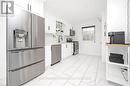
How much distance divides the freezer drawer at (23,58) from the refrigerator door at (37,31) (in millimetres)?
194

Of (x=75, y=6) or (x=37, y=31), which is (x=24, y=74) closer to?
(x=37, y=31)

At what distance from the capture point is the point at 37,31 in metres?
2.57

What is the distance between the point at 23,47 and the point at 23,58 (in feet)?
0.82

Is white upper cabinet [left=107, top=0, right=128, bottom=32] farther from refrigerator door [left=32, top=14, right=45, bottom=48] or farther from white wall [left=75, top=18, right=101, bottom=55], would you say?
white wall [left=75, top=18, right=101, bottom=55]

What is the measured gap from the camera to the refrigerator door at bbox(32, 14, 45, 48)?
2.41m

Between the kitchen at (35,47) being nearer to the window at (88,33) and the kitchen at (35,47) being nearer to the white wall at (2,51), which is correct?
the white wall at (2,51)

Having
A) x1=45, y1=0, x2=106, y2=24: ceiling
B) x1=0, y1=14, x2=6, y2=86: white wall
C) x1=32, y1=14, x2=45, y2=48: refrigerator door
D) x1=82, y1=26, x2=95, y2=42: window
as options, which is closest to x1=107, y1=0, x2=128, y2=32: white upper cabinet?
x1=45, y1=0, x2=106, y2=24: ceiling

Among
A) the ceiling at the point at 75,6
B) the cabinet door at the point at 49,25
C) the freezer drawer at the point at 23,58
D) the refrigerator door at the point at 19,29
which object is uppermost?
the ceiling at the point at 75,6

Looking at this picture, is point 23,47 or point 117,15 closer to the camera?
point 23,47

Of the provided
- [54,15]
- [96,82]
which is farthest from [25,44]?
[54,15]

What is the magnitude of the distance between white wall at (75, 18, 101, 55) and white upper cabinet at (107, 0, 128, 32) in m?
4.23

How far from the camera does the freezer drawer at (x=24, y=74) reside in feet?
5.97

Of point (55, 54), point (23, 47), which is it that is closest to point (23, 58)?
point (23, 47)

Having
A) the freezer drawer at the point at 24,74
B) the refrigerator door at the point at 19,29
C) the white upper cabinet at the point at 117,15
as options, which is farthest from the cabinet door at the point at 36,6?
the white upper cabinet at the point at 117,15
